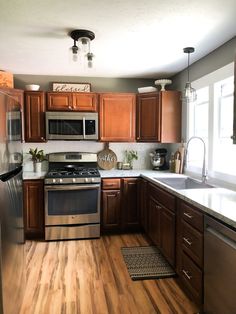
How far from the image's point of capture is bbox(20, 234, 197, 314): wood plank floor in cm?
209

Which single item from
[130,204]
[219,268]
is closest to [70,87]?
[130,204]

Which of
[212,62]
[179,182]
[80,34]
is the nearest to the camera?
[80,34]

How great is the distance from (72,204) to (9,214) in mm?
1872

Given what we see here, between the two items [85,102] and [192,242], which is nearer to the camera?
[192,242]

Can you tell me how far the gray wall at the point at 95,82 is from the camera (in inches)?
154

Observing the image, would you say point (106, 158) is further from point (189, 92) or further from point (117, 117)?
point (189, 92)

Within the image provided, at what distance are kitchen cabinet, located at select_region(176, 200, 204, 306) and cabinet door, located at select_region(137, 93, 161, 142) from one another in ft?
5.27

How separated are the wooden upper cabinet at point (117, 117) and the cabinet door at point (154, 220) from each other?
44.8 inches

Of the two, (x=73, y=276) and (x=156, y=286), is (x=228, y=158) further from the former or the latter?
(x=73, y=276)

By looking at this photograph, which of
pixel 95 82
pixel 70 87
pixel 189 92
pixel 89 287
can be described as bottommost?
pixel 89 287

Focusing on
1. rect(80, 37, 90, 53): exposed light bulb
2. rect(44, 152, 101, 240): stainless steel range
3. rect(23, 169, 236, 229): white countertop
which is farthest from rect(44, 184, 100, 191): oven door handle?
rect(80, 37, 90, 53): exposed light bulb

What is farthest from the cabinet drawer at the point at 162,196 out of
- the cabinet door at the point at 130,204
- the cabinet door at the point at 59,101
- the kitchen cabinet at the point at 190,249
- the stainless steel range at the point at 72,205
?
the cabinet door at the point at 59,101

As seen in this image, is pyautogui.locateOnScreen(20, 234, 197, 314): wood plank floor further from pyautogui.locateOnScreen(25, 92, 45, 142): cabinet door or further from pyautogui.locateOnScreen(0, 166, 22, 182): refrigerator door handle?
pyautogui.locateOnScreen(25, 92, 45, 142): cabinet door

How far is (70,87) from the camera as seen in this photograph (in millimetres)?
3941
